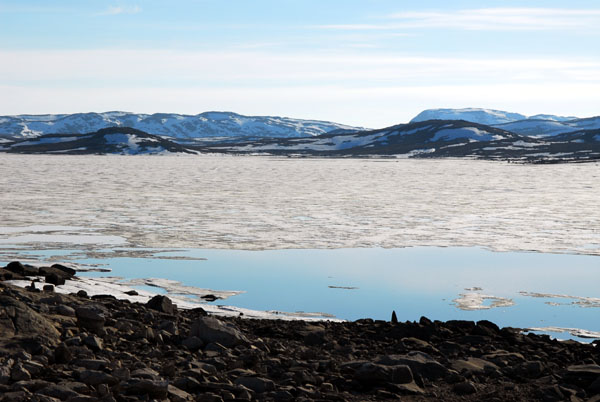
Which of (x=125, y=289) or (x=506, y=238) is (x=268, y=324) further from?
(x=506, y=238)

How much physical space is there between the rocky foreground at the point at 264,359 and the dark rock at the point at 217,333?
1cm

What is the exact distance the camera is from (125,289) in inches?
501

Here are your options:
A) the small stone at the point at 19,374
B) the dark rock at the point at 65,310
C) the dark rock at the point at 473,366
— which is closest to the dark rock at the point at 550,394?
the dark rock at the point at 473,366

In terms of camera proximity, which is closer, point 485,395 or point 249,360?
point 485,395

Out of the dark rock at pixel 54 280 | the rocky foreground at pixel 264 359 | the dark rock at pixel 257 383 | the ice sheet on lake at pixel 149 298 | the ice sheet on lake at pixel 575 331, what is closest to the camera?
the rocky foreground at pixel 264 359

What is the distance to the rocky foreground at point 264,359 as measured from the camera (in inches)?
271

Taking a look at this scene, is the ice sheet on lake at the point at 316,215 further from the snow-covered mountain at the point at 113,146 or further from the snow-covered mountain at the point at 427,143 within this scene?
the snow-covered mountain at the point at 113,146

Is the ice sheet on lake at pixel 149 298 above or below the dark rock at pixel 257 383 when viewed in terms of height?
below

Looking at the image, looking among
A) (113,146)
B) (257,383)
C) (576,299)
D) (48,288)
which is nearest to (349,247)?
(576,299)

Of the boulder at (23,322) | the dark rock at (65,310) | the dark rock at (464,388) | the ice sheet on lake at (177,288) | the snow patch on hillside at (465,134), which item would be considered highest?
the snow patch on hillside at (465,134)

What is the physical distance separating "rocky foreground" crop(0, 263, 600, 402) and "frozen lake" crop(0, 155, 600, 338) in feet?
6.25

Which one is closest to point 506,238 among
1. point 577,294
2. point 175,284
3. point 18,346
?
point 577,294

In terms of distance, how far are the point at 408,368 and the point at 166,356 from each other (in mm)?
2641

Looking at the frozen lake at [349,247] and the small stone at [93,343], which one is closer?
the small stone at [93,343]
